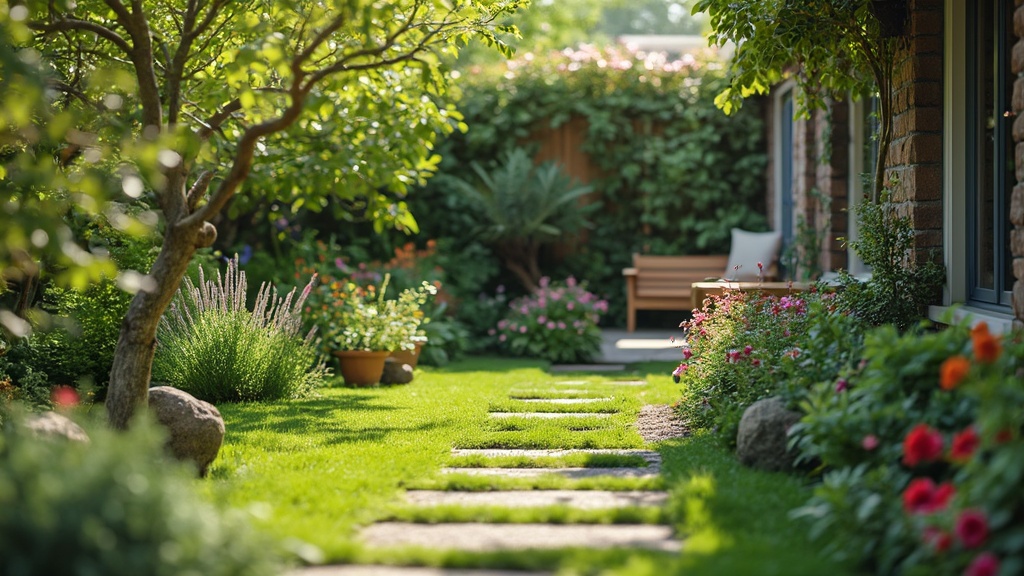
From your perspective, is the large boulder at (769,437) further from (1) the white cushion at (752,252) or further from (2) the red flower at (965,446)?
(1) the white cushion at (752,252)

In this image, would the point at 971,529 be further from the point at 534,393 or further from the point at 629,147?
the point at 629,147

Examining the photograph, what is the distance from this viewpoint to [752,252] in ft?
32.6

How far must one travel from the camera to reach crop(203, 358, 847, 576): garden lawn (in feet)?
9.21

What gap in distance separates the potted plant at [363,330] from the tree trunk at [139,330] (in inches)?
126

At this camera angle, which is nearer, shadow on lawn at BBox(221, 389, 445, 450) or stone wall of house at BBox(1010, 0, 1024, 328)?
stone wall of house at BBox(1010, 0, 1024, 328)

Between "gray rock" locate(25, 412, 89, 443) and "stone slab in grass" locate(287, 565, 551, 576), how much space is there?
100cm

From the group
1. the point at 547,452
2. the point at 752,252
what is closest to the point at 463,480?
the point at 547,452

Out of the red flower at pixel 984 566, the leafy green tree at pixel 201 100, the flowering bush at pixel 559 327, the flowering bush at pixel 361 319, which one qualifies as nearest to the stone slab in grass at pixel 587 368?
the flowering bush at pixel 559 327

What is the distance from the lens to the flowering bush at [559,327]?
8.98 m

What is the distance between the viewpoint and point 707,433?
16.3ft

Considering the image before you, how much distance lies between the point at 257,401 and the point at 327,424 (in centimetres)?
112

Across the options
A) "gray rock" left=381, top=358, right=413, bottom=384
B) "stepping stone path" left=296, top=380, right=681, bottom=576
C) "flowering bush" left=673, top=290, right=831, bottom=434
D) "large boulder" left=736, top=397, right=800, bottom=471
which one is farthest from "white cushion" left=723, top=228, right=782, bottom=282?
"stepping stone path" left=296, top=380, right=681, bottom=576

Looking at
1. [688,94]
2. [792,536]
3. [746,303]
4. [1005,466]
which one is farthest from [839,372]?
[688,94]

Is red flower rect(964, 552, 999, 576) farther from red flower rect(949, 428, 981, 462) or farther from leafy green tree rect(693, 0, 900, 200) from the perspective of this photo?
leafy green tree rect(693, 0, 900, 200)
